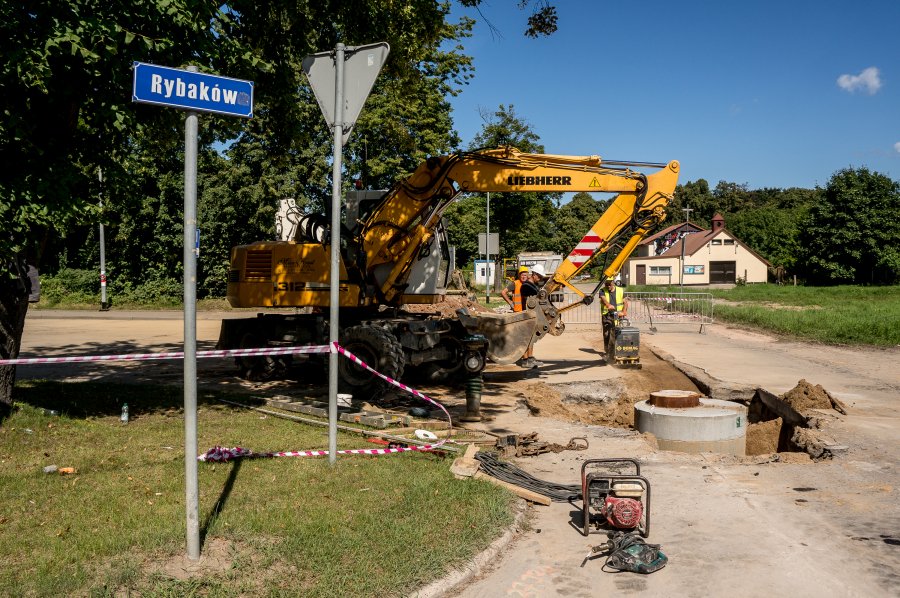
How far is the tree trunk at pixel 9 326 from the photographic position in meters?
7.45

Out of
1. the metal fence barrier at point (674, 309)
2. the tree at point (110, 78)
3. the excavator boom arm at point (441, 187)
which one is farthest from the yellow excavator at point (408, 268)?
the metal fence barrier at point (674, 309)

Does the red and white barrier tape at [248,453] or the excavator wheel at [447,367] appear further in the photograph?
the excavator wheel at [447,367]

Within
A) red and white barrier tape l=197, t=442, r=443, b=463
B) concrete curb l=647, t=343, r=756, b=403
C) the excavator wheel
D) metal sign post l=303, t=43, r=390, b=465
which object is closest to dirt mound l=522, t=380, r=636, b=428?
the excavator wheel

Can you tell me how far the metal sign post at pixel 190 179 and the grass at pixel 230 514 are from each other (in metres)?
0.45

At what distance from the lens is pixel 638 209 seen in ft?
40.5

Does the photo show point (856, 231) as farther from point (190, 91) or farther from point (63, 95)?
point (190, 91)

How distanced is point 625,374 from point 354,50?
31.1ft

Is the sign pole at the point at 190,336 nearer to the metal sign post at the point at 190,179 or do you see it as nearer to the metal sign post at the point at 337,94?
the metal sign post at the point at 190,179

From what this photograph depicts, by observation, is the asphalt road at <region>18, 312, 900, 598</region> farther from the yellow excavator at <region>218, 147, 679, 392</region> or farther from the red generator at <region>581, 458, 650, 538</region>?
the yellow excavator at <region>218, 147, 679, 392</region>

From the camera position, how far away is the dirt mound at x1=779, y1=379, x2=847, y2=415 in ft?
32.5

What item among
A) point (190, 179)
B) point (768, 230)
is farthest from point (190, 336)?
point (768, 230)

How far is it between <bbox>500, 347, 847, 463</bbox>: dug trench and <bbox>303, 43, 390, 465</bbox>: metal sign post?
456cm

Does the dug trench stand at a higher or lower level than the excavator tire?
lower

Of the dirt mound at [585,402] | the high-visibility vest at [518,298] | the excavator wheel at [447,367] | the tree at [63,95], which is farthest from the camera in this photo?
the high-visibility vest at [518,298]
